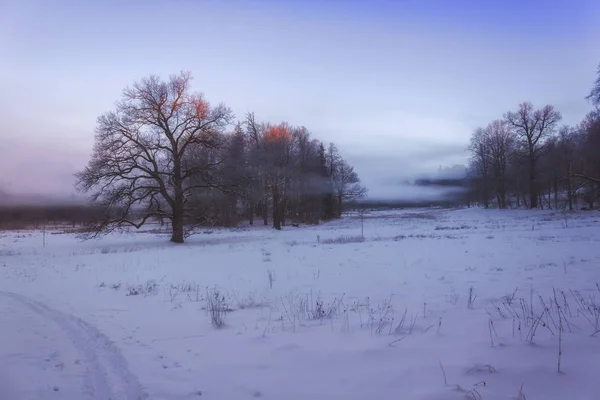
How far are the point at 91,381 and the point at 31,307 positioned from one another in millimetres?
5164

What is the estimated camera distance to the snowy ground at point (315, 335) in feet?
12.1

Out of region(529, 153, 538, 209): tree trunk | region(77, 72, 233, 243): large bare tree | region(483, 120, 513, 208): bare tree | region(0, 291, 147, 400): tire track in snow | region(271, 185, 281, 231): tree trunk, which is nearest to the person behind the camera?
region(0, 291, 147, 400): tire track in snow

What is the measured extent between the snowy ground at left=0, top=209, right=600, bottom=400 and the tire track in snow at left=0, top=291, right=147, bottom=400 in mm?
23

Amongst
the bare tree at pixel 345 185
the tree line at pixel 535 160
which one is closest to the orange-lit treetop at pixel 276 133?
the bare tree at pixel 345 185

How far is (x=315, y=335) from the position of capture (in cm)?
532

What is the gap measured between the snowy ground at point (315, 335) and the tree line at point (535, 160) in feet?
114

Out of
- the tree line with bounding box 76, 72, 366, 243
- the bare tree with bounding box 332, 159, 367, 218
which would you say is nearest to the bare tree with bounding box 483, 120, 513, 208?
the bare tree with bounding box 332, 159, 367, 218

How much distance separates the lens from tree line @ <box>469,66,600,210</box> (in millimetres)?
38188

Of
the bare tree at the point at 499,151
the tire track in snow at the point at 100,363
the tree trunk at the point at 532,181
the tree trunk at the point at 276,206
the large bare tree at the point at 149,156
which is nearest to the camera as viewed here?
the tire track in snow at the point at 100,363

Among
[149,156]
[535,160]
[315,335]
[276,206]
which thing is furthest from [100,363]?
[535,160]

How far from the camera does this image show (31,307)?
7.71 meters

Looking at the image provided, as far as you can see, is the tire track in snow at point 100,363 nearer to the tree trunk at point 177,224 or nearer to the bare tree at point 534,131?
the tree trunk at point 177,224

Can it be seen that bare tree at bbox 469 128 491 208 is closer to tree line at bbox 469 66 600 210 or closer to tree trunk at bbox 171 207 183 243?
tree line at bbox 469 66 600 210

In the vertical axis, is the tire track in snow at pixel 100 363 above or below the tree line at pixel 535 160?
below
